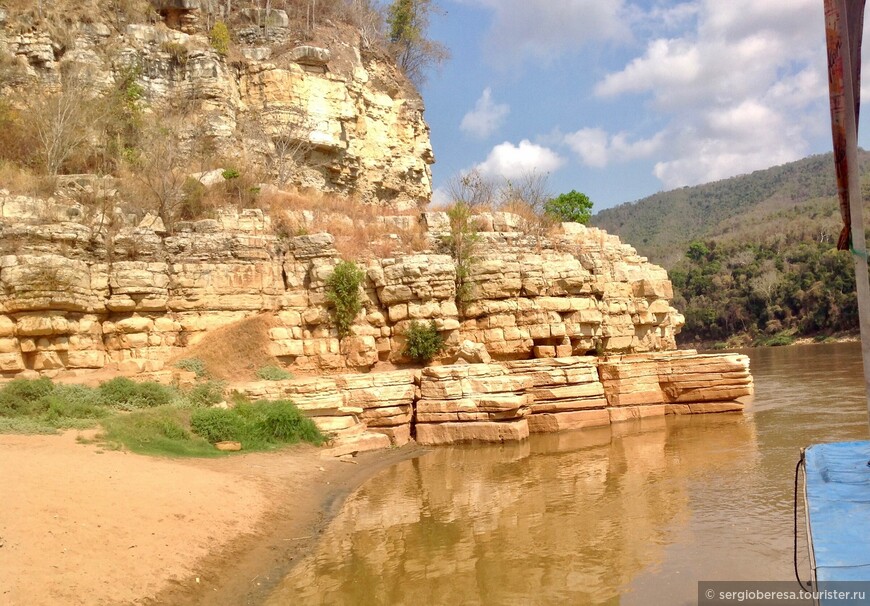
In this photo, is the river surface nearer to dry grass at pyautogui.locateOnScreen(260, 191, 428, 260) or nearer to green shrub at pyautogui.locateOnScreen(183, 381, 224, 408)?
green shrub at pyautogui.locateOnScreen(183, 381, 224, 408)

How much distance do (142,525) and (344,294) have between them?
38.9ft

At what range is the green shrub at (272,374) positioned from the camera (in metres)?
17.8

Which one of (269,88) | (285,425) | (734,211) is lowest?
(285,425)

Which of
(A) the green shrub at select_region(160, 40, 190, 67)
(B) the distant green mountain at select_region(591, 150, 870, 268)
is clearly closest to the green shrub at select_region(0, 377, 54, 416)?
(A) the green shrub at select_region(160, 40, 190, 67)

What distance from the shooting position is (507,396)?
16984 millimetres

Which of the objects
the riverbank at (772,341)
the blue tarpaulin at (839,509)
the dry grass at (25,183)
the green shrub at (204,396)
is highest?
the dry grass at (25,183)

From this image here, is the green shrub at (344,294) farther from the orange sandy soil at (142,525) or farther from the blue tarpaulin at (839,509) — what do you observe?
the blue tarpaulin at (839,509)

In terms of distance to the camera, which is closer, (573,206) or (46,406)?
(46,406)

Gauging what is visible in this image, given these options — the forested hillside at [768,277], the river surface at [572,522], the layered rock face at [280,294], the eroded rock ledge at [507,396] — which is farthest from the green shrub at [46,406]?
the forested hillside at [768,277]

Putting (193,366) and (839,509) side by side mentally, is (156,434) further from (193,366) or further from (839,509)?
(839,509)

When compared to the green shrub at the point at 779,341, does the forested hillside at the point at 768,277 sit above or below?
above

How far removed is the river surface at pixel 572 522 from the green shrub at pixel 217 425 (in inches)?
125

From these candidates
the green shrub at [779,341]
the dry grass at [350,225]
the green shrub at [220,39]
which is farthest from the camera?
the green shrub at [779,341]

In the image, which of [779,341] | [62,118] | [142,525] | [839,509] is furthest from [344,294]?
[779,341]
